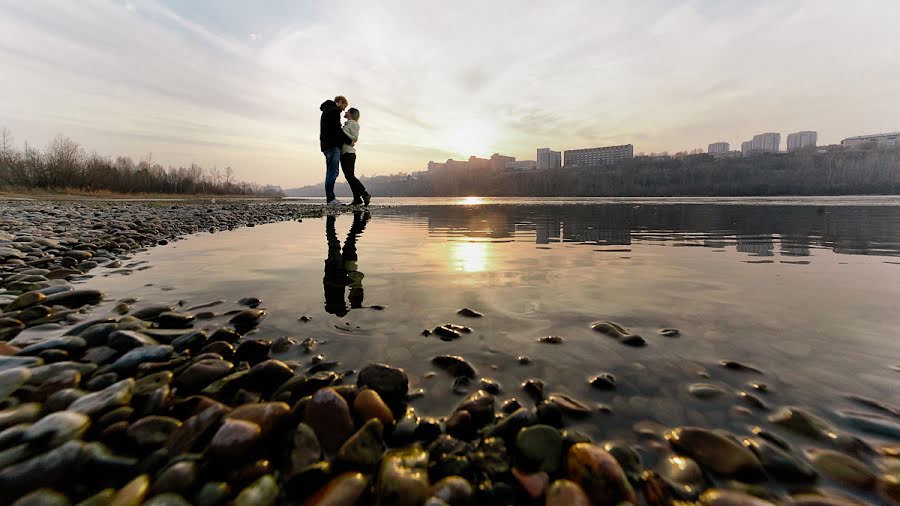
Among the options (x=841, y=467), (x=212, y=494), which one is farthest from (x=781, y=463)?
(x=212, y=494)

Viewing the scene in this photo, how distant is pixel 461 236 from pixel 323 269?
4.42 metres

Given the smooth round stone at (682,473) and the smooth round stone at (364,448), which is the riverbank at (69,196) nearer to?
the smooth round stone at (364,448)

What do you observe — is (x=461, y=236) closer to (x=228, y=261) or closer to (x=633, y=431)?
(x=228, y=261)

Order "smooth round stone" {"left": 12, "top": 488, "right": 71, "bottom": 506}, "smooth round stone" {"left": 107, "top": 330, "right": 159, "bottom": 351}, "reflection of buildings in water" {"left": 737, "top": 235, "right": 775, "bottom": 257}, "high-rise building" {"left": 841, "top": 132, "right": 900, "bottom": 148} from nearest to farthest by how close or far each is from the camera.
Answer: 1. "smooth round stone" {"left": 12, "top": 488, "right": 71, "bottom": 506}
2. "smooth round stone" {"left": 107, "top": 330, "right": 159, "bottom": 351}
3. "reflection of buildings in water" {"left": 737, "top": 235, "right": 775, "bottom": 257}
4. "high-rise building" {"left": 841, "top": 132, "right": 900, "bottom": 148}

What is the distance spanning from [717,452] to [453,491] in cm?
108

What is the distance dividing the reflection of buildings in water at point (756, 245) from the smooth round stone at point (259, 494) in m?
7.59

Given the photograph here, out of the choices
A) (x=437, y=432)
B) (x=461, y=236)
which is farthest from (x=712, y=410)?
(x=461, y=236)

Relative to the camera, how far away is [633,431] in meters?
1.58

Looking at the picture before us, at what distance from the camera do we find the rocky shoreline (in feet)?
4.17

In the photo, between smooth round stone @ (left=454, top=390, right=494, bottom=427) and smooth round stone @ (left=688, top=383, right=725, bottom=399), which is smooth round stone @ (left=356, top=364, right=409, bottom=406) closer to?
smooth round stone @ (left=454, top=390, right=494, bottom=427)

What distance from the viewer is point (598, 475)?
1314 mm

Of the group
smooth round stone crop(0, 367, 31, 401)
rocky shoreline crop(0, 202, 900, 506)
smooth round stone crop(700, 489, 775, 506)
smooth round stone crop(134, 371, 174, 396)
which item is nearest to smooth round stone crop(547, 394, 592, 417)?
rocky shoreline crop(0, 202, 900, 506)

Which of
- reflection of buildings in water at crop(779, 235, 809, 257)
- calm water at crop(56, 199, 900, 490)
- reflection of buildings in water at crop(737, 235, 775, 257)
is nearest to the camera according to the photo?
calm water at crop(56, 199, 900, 490)

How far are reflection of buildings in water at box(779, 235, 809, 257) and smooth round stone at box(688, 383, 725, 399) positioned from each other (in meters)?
6.01
